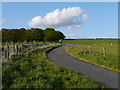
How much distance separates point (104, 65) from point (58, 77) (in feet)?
30.4

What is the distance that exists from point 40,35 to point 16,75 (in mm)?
131768

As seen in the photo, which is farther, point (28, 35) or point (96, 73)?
point (28, 35)

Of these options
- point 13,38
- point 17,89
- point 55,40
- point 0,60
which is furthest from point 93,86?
point 55,40

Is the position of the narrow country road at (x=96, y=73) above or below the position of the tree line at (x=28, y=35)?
below

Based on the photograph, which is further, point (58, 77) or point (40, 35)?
point (40, 35)

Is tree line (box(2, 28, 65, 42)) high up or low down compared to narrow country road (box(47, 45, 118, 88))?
up

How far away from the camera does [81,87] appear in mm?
11758

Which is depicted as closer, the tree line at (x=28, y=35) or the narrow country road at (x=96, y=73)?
the narrow country road at (x=96, y=73)


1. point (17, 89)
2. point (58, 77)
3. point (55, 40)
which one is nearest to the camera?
point (17, 89)

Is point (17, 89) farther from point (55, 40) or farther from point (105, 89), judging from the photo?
point (55, 40)

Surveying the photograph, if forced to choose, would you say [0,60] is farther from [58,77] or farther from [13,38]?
[13,38]

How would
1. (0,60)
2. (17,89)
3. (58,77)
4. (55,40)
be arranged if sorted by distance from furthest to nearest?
1. (55,40)
2. (0,60)
3. (58,77)
4. (17,89)

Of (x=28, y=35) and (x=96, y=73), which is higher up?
(x=28, y=35)

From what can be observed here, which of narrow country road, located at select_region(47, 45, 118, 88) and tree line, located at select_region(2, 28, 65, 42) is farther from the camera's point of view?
tree line, located at select_region(2, 28, 65, 42)
